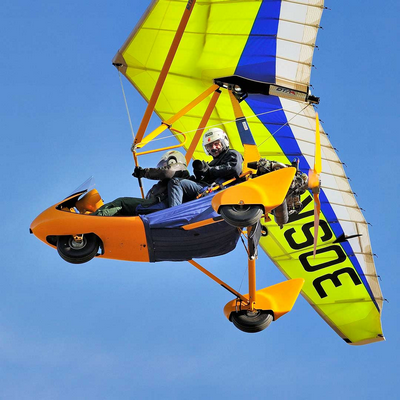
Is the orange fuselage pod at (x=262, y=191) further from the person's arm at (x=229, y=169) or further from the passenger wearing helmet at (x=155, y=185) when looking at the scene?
the passenger wearing helmet at (x=155, y=185)

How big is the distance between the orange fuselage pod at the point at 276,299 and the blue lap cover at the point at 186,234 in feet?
6.91

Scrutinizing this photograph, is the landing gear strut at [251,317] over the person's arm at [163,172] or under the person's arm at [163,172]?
under

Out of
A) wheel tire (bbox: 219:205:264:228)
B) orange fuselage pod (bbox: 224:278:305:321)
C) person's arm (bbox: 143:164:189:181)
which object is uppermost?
person's arm (bbox: 143:164:189:181)

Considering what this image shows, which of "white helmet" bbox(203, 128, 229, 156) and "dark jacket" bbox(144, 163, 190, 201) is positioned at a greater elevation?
"white helmet" bbox(203, 128, 229, 156)

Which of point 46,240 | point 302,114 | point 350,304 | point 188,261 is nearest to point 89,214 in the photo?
point 46,240

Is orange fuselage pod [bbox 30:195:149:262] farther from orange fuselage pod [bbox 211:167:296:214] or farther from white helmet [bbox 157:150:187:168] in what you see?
orange fuselage pod [bbox 211:167:296:214]

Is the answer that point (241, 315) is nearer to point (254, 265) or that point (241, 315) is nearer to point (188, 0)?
point (254, 265)

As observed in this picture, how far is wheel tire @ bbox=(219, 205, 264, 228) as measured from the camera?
52.3 feet

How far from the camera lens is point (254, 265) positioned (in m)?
18.3

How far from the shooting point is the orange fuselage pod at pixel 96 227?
55.7ft

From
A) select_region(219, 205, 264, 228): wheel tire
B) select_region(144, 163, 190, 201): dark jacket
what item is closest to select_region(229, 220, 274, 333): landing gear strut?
select_region(144, 163, 190, 201): dark jacket

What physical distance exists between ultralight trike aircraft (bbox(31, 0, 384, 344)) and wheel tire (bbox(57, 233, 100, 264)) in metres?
0.03

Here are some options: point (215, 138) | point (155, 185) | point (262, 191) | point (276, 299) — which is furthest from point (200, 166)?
point (276, 299)

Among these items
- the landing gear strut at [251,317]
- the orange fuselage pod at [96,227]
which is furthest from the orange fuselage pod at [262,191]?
the landing gear strut at [251,317]
